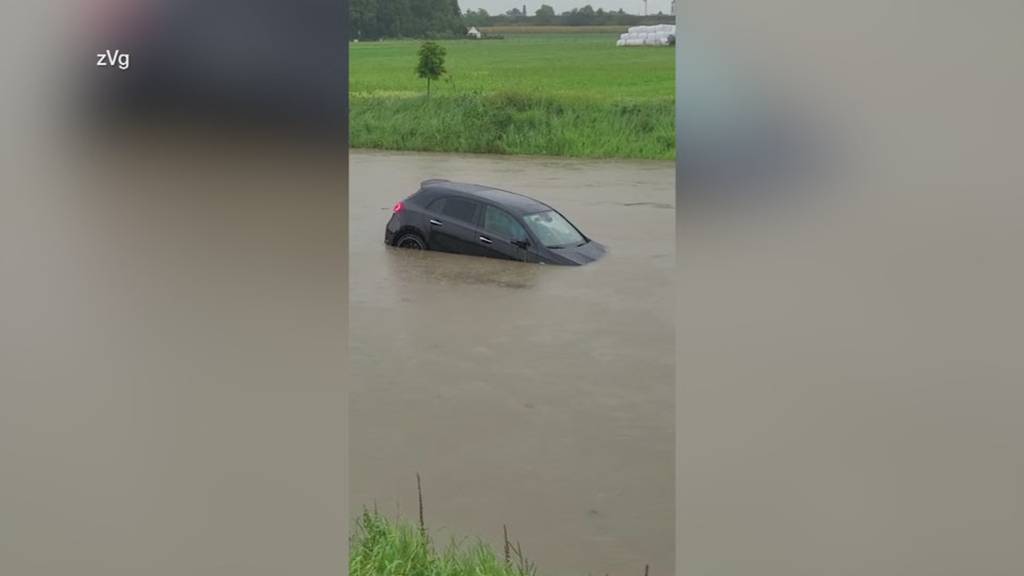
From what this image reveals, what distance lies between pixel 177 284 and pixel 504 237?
826 millimetres

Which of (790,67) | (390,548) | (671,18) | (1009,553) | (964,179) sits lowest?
(390,548)

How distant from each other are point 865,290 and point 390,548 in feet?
4.35

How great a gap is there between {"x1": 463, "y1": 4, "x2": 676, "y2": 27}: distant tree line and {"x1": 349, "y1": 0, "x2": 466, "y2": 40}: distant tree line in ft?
0.18

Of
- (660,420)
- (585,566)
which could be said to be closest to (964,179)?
(660,420)

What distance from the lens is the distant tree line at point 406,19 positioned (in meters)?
3.09

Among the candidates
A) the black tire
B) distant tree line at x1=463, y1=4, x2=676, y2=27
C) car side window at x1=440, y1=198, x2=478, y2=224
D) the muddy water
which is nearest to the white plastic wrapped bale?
distant tree line at x1=463, y1=4, x2=676, y2=27

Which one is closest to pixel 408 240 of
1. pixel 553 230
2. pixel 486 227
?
pixel 486 227

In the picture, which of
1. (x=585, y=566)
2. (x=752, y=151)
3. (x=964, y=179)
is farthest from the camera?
(x=585, y=566)

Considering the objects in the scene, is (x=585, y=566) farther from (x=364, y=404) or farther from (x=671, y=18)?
(x=671, y=18)

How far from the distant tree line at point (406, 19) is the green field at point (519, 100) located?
0.11 ft

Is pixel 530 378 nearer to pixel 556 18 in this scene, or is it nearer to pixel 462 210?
pixel 462 210

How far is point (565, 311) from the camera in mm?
2830

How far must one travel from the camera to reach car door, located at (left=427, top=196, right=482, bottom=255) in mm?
2939

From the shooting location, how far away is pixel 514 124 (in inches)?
124
